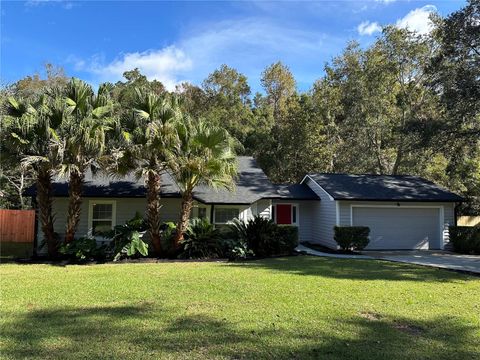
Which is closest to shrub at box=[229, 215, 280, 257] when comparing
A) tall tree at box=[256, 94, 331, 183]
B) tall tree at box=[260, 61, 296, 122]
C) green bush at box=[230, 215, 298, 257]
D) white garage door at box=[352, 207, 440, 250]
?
green bush at box=[230, 215, 298, 257]

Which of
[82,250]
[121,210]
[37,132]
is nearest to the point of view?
[37,132]

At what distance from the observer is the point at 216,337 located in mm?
5066

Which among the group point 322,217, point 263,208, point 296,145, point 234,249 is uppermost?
point 296,145

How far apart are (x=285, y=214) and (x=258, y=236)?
19.4ft

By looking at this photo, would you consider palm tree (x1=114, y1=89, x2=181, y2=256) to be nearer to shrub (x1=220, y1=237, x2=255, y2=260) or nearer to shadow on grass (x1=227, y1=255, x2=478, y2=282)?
shrub (x1=220, y1=237, x2=255, y2=260)

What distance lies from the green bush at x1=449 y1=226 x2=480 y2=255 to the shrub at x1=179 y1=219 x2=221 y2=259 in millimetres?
10870

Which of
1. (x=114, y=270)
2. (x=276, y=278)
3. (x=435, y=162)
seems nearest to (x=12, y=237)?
(x=114, y=270)

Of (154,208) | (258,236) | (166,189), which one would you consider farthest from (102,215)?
(258,236)

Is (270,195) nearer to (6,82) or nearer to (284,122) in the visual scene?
(284,122)

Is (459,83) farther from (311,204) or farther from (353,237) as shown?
(311,204)

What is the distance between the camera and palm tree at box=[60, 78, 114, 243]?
12547mm

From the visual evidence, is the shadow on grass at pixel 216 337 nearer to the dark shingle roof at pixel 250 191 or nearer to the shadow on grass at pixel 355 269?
the shadow on grass at pixel 355 269

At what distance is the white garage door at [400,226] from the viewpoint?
1850cm

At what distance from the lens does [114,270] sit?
36.7 feet
